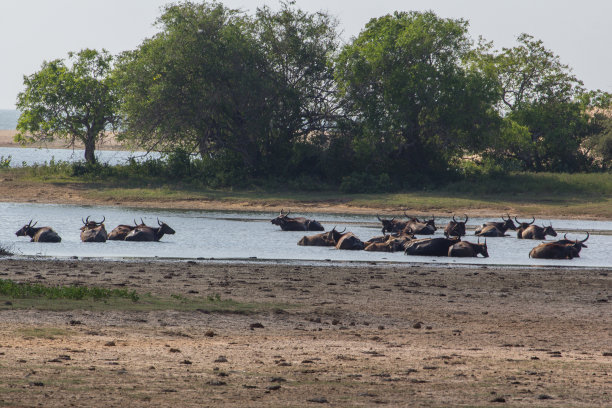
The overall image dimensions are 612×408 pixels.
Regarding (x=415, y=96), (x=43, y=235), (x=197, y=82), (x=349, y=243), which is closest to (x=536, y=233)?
(x=349, y=243)

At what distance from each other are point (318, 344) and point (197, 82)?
36.9 metres

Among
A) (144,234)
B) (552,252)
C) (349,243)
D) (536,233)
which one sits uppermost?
(536,233)

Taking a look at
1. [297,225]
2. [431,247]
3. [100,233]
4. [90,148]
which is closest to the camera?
[431,247]

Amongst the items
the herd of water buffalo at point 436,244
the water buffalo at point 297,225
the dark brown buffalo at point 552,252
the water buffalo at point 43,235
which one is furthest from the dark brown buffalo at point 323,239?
the water buffalo at point 43,235

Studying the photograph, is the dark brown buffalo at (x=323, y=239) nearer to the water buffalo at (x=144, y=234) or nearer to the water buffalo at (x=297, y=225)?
the water buffalo at (x=144, y=234)

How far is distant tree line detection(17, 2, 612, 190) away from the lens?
46125 mm

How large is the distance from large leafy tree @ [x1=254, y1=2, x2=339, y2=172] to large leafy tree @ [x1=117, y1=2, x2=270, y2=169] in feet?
2.90

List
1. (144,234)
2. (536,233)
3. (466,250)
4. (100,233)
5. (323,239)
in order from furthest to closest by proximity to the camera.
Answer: (536,233) → (323,239) → (144,234) → (100,233) → (466,250)

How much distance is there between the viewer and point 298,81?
48.4m

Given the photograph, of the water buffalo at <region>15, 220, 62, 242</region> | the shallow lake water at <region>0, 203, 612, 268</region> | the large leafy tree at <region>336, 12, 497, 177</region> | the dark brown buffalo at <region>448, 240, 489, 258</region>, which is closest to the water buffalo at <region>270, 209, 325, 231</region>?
the shallow lake water at <region>0, 203, 612, 268</region>

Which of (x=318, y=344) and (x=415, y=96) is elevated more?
(x=415, y=96)

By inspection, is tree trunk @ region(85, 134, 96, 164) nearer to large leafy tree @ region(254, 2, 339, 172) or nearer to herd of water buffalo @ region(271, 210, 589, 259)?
large leafy tree @ region(254, 2, 339, 172)

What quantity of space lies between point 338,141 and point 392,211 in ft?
27.2

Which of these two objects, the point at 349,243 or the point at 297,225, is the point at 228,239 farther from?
the point at 349,243
